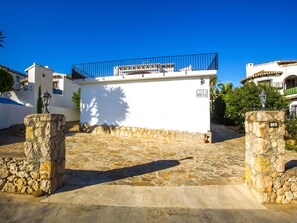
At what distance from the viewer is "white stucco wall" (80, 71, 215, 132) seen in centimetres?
1076

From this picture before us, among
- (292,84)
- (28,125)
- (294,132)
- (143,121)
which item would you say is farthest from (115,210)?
(292,84)

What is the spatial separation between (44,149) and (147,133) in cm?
788

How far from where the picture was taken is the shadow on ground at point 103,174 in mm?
4617

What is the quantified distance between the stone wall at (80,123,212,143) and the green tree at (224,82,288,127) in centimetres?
577

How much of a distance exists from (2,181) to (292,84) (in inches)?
1355

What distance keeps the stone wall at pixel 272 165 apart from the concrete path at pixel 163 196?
43 centimetres

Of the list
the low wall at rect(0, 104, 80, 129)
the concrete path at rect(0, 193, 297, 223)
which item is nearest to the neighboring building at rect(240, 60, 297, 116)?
the concrete path at rect(0, 193, 297, 223)

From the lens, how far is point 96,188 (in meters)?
4.31

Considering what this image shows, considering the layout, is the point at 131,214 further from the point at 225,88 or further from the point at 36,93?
the point at 225,88

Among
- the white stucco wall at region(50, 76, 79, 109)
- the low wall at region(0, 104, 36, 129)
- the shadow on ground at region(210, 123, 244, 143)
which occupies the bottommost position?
the shadow on ground at region(210, 123, 244, 143)

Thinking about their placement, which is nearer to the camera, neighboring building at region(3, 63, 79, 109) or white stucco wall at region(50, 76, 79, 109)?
neighboring building at region(3, 63, 79, 109)

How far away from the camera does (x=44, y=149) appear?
13.4 ft

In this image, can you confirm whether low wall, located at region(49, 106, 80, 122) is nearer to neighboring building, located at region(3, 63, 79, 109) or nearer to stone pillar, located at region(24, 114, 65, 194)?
neighboring building, located at region(3, 63, 79, 109)

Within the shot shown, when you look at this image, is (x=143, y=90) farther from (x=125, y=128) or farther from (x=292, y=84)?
(x=292, y=84)
